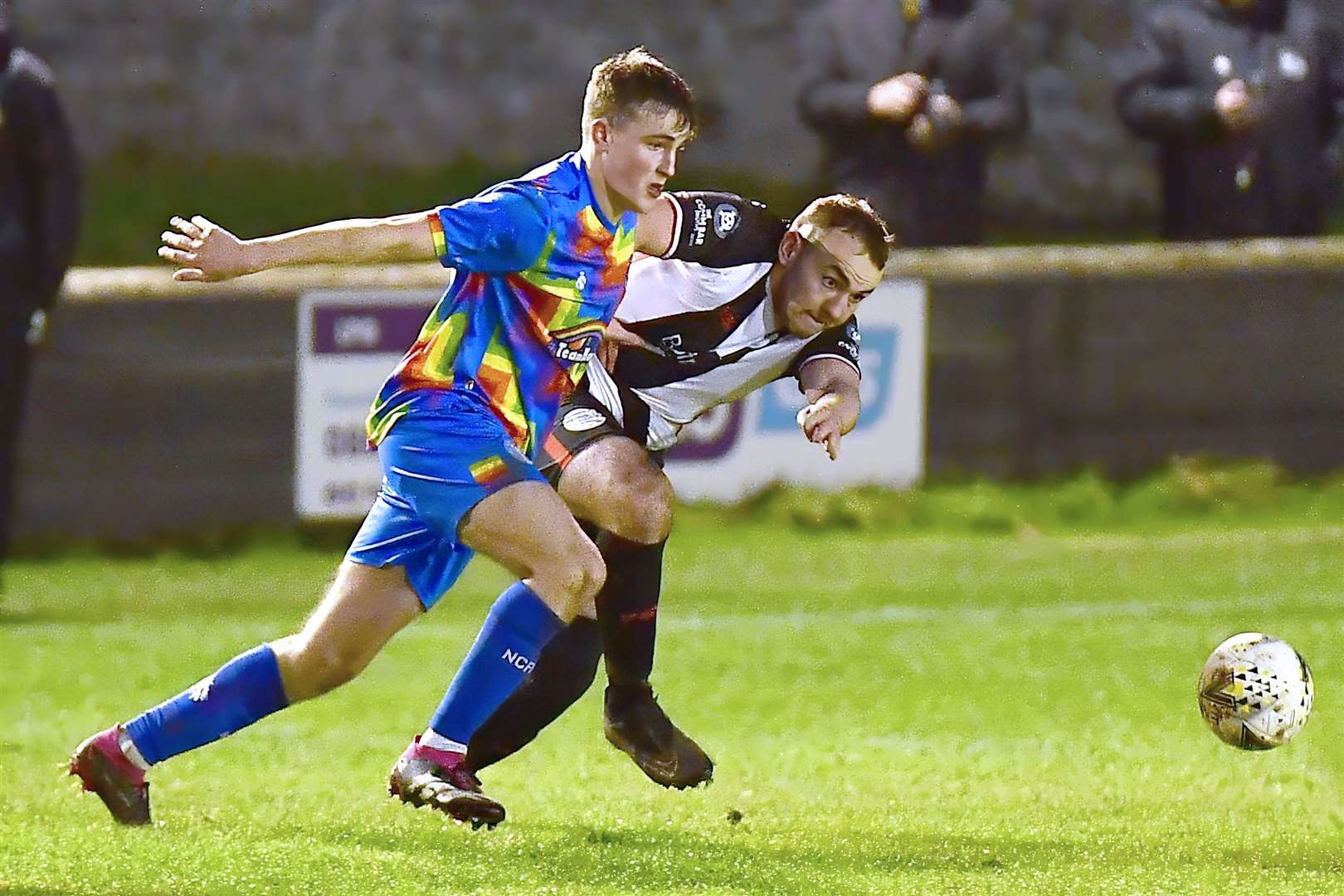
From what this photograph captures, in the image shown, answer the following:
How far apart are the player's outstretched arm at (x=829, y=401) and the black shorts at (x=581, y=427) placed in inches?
17.0

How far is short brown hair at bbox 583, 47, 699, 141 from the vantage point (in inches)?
203

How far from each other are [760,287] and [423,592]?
119 cm

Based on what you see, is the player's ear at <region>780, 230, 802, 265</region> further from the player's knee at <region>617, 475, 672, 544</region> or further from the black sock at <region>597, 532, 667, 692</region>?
the black sock at <region>597, 532, 667, 692</region>

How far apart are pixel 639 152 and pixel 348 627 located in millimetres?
1220

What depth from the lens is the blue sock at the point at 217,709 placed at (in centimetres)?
524

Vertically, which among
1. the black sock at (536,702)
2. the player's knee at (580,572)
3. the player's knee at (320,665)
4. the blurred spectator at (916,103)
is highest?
the blurred spectator at (916,103)

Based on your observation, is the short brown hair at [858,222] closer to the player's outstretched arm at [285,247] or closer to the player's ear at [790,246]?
the player's ear at [790,246]

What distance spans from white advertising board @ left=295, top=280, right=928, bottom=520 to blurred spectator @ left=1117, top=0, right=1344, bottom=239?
5.40 ft

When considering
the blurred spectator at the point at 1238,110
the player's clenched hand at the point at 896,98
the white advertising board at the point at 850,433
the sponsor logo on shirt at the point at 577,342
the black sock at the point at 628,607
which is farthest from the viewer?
the blurred spectator at the point at 1238,110

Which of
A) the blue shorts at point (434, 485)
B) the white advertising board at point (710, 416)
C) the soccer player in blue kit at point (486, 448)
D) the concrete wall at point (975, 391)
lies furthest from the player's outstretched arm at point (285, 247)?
the concrete wall at point (975, 391)

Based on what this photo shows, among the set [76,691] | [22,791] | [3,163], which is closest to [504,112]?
[3,163]

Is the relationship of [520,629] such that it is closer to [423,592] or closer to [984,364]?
[423,592]

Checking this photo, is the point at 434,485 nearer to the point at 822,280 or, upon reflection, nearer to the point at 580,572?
the point at 580,572

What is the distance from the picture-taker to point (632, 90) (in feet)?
17.0
